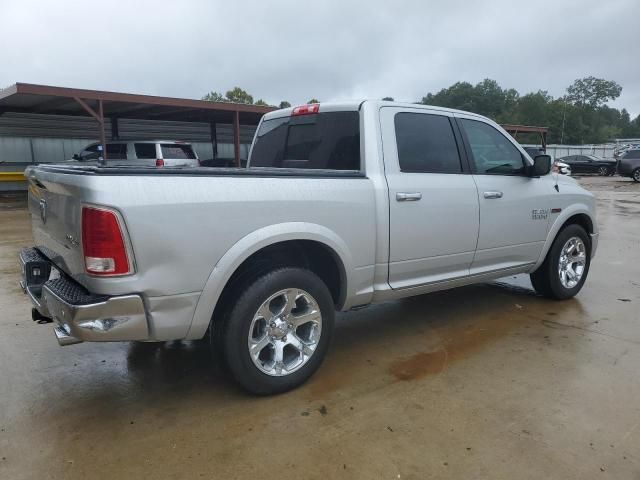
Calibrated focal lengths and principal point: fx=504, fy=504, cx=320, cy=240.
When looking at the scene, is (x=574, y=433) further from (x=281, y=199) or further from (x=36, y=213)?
(x=36, y=213)

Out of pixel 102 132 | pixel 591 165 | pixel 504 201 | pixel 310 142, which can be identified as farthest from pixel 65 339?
pixel 591 165

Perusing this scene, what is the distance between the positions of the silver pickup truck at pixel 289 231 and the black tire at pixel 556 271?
0.47 feet

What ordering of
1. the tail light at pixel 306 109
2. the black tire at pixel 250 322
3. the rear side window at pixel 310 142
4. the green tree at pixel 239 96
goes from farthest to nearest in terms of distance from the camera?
1. the green tree at pixel 239 96
2. the tail light at pixel 306 109
3. the rear side window at pixel 310 142
4. the black tire at pixel 250 322

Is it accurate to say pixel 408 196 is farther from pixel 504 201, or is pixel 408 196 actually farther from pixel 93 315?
pixel 93 315

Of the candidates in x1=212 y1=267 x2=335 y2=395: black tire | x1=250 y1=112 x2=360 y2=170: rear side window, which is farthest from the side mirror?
x1=212 y1=267 x2=335 y2=395: black tire

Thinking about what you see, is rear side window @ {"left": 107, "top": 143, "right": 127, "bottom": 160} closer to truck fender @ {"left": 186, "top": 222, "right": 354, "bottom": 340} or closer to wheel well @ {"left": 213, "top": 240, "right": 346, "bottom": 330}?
wheel well @ {"left": 213, "top": 240, "right": 346, "bottom": 330}

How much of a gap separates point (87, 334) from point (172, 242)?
0.62m

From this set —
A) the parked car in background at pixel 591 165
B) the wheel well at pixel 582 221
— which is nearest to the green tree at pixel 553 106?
the parked car in background at pixel 591 165

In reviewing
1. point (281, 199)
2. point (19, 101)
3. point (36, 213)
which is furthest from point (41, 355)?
point (19, 101)

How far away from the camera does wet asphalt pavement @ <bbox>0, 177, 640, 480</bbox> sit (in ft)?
8.20

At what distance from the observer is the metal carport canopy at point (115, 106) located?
516 inches

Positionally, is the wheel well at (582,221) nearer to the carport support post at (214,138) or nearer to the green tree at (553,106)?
the carport support post at (214,138)

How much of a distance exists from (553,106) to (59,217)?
101 metres

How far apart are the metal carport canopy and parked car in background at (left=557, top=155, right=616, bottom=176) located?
23.7 metres
